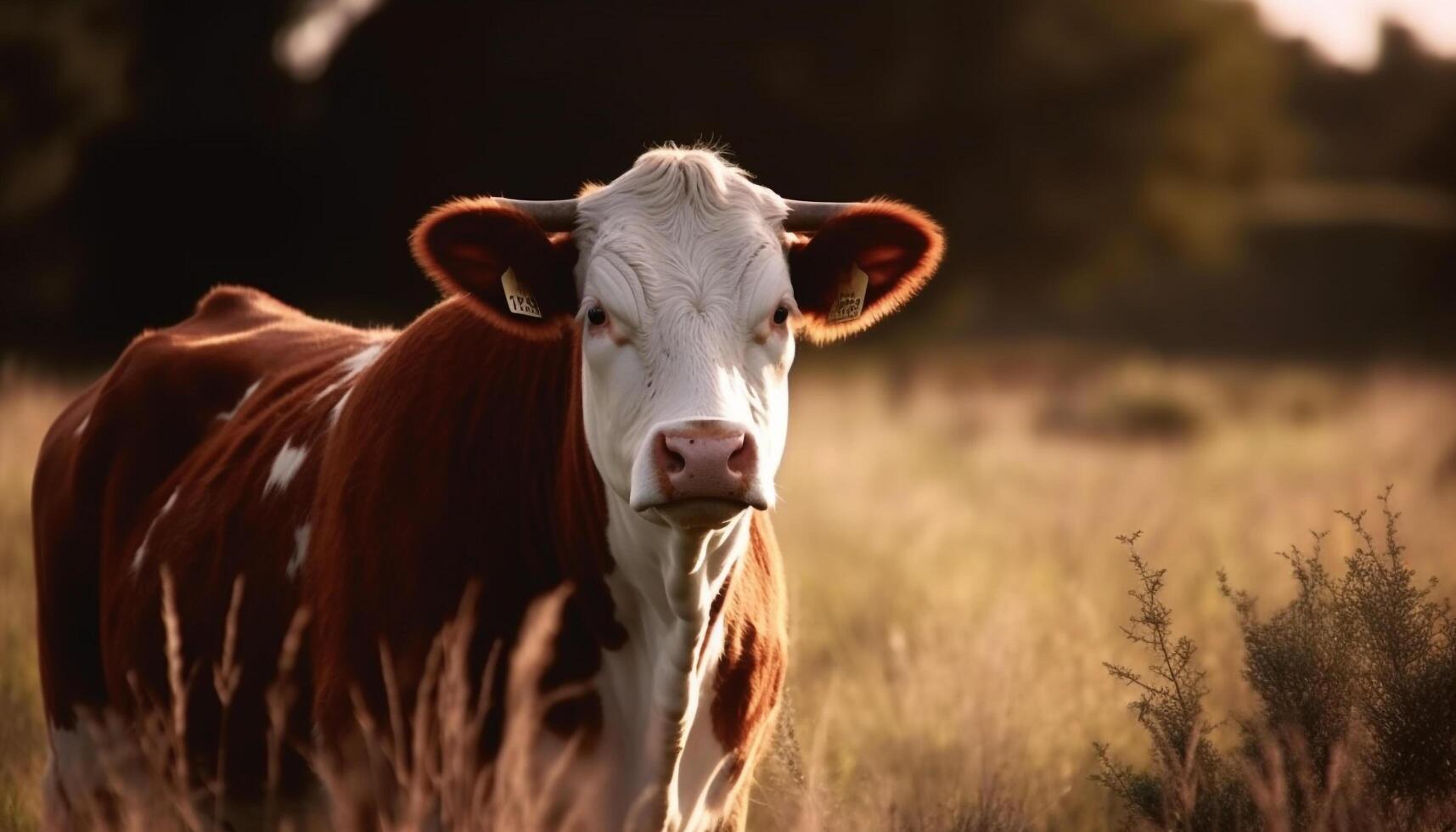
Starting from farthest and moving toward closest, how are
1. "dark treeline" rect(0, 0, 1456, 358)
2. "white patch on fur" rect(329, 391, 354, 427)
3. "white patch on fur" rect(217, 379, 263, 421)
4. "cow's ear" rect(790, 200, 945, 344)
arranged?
"dark treeline" rect(0, 0, 1456, 358)
"white patch on fur" rect(217, 379, 263, 421)
"white patch on fur" rect(329, 391, 354, 427)
"cow's ear" rect(790, 200, 945, 344)

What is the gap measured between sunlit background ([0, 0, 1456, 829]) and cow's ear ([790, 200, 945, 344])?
7.12 feet

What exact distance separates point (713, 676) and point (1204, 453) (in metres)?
9.66

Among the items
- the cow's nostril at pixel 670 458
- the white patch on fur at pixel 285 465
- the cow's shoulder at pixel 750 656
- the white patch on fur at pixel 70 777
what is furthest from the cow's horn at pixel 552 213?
the white patch on fur at pixel 70 777

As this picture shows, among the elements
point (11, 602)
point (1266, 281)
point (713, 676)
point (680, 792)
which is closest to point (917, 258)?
point (713, 676)

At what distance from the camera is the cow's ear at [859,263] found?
329 cm

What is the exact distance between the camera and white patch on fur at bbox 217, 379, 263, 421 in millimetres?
4387

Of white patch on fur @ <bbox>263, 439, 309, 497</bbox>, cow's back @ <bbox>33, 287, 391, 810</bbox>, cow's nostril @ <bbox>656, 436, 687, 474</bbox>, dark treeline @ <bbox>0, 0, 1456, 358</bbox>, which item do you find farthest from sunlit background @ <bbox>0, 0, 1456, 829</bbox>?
cow's nostril @ <bbox>656, 436, 687, 474</bbox>

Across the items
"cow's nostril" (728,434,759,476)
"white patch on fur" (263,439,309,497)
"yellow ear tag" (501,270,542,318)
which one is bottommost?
"white patch on fur" (263,439,309,497)

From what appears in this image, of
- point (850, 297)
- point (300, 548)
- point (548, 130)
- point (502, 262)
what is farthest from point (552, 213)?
point (548, 130)

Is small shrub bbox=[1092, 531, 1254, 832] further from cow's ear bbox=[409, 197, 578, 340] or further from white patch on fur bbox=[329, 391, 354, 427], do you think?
white patch on fur bbox=[329, 391, 354, 427]

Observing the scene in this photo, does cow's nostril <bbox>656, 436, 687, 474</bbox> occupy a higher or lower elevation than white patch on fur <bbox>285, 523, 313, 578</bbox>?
higher

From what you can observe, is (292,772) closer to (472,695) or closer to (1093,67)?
(472,695)

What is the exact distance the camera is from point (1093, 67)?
21.6 meters

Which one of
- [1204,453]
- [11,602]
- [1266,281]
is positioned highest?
[1266,281]
